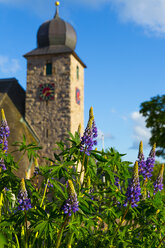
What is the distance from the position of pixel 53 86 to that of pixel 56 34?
14.1 feet

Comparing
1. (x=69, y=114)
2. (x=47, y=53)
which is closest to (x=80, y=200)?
(x=69, y=114)

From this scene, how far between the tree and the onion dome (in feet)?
27.9

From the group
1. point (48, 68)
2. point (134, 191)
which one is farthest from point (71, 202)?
point (48, 68)

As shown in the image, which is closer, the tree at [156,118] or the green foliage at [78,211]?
the green foliage at [78,211]

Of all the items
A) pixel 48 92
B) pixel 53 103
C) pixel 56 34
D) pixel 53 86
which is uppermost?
pixel 56 34

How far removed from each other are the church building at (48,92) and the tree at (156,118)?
650 cm

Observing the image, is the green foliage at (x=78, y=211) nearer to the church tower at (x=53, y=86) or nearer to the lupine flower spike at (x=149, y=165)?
the lupine flower spike at (x=149, y=165)

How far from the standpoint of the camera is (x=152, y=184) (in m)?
5.33

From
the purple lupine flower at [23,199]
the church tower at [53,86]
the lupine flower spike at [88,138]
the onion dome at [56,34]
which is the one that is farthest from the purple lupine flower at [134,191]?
the onion dome at [56,34]

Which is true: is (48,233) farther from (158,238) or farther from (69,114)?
(69,114)

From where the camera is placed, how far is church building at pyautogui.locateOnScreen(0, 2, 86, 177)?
1016 inches

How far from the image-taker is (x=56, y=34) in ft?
91.6

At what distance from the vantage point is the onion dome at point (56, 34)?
27875 millimetres

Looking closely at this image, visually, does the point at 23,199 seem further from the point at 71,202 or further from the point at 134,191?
the point at 134,191
